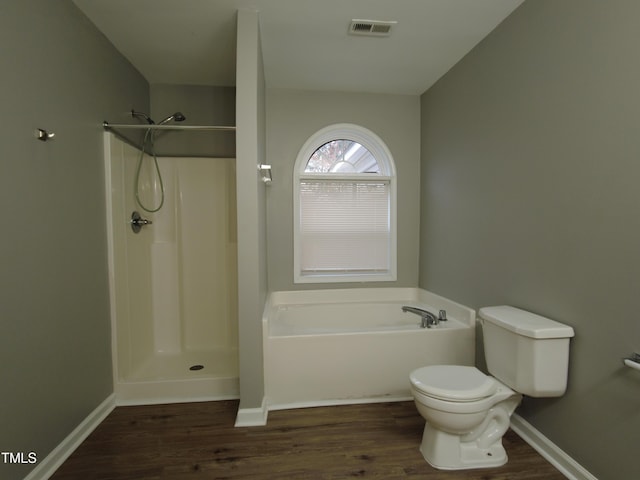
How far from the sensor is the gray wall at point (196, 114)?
2746 mm

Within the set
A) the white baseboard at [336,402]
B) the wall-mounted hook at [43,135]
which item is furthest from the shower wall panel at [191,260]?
the wall-mounted hook at [43,135]

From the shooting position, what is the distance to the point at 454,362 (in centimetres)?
225

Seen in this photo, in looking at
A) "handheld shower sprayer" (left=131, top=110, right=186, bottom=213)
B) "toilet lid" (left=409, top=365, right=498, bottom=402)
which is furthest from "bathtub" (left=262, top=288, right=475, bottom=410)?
"handheld shower sprayer" (left=131, top=110, right=186, bottom=213)

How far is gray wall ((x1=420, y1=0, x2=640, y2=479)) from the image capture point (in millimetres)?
1283

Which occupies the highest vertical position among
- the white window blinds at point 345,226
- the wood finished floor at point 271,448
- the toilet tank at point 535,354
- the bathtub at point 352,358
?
the white window blinds at point 345,226

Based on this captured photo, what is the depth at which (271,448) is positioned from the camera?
172 cm

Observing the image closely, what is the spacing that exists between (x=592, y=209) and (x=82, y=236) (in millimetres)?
2615

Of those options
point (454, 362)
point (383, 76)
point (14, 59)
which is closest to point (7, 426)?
point (14, 59)

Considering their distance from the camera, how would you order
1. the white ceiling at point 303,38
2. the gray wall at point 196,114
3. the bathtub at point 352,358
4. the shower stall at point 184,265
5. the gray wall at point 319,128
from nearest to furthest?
the white ceiling at point 303,38 < the bathtub at point 352,358 < the shower stall at point 184,265 < the gray wall at point 196,114 < the gray wall at point 319,128

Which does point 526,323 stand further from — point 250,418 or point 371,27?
point 371,27

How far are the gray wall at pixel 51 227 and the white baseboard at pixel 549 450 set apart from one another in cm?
247

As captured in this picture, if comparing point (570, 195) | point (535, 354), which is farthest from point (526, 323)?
point (570, 195)

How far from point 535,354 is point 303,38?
228 cm

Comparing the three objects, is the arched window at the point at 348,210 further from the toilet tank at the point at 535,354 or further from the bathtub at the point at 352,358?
the toilet tank at the point at 535,354
